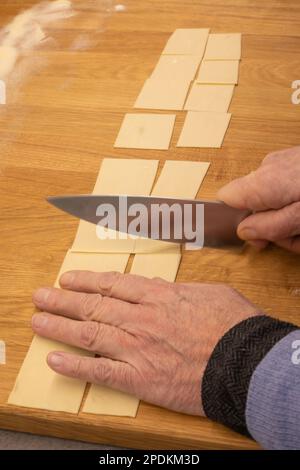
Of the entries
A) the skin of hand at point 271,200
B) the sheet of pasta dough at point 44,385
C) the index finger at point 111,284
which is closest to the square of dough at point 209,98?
the skin of hand at point 271,200

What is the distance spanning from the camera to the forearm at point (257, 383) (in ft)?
2.23

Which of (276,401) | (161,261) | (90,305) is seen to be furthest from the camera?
(161,261)

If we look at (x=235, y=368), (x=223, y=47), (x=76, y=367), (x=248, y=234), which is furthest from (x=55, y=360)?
(x=223, y=47)

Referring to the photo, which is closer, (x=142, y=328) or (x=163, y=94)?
(x=142, y=328)

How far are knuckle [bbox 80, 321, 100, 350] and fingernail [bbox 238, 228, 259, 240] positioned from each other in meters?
0.25

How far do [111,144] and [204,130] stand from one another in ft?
Result: 0.55

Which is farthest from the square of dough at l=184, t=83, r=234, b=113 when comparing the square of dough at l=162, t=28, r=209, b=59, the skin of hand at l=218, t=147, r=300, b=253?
the skin of hand at l=218, t=147, r=300, b=253

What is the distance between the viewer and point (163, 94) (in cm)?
120

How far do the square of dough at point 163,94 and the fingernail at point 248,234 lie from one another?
0.37 meters

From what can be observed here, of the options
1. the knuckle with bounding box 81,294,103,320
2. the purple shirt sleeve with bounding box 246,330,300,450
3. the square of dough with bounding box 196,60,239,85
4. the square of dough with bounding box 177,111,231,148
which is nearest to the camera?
the purple shirt sleeve with bounding box 246,330,300,450

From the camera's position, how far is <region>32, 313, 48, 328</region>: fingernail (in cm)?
81

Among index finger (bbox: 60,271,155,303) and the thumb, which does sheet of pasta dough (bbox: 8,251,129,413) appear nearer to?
index finger (bbox: 60,271,155,303)

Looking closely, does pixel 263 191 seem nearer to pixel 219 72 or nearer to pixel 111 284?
pixel 111 284
